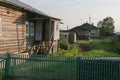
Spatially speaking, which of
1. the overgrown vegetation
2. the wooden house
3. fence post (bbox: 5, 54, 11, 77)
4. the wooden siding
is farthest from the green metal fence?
the wooden house

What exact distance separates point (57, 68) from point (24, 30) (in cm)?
947

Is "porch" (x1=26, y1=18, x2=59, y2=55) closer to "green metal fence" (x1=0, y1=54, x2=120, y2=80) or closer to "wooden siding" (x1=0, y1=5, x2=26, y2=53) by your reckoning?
"wooden siding" (x1=0, y1=5, x2=26, y2=53)

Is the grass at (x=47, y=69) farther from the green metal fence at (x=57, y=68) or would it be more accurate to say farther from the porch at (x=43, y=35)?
the porch at (x=43, y=35)

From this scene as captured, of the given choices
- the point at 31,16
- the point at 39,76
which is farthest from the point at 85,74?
the point at 31,16

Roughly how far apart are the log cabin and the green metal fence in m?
4.49

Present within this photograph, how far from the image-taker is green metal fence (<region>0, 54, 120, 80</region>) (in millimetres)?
10719

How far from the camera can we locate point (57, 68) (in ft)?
38.1

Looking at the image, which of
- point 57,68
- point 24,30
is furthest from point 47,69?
point 24,30

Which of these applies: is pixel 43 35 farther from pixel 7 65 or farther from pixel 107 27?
pixel 107 27

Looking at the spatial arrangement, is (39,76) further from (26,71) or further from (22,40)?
(22,40)

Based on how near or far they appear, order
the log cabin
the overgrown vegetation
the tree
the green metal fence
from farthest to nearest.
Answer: the tree, the overgrown vegetation, the log cabin, the green metal fence

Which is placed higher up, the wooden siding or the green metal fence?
the wooden siding

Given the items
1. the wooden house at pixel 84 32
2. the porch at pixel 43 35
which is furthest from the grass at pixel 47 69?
the wooden house at pixel 84 32

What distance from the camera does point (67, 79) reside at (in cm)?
1141
